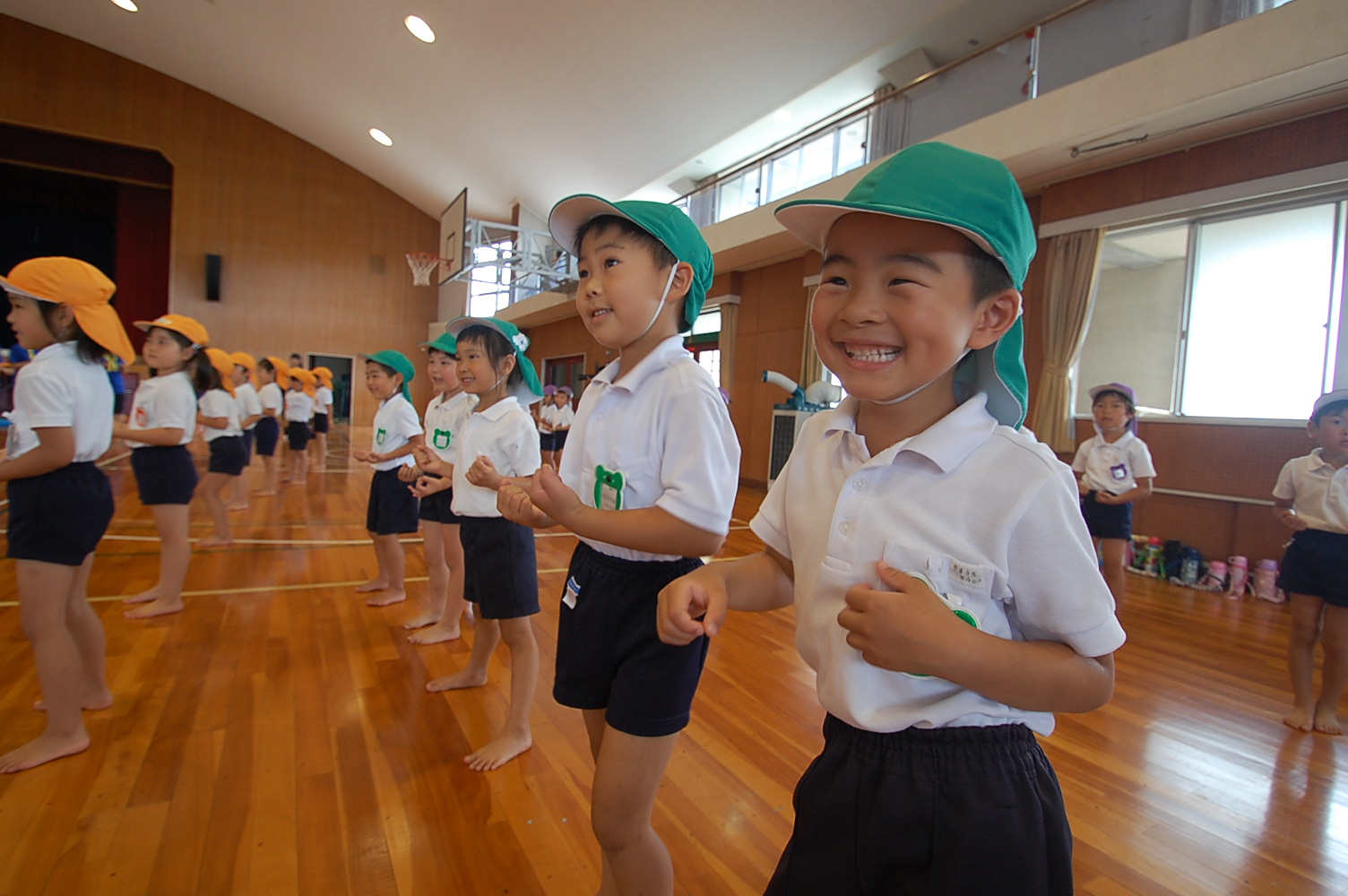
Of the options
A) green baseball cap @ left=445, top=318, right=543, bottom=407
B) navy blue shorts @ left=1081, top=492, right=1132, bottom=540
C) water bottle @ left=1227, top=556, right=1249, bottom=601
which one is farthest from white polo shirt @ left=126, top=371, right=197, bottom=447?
water bottle @ left=1227, top=556, right=1249, bottom=601

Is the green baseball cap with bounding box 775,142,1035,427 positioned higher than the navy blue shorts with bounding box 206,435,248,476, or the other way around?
the green baseball cap with bounding box 775,142,1035,427

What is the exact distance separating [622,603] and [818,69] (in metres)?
8.22

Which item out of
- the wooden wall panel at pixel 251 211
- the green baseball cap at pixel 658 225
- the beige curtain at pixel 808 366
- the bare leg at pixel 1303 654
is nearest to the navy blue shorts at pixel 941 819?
the green baseball cap at pixel 658 225

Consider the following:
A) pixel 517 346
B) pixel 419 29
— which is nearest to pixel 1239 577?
pixel 517 346

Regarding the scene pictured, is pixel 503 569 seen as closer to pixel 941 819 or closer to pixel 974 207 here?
pixel 941 819

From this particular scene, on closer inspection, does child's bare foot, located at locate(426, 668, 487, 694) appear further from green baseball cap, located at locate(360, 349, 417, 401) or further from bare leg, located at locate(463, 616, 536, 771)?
green baseball cap, located at locate(360, 349, 417, 401)

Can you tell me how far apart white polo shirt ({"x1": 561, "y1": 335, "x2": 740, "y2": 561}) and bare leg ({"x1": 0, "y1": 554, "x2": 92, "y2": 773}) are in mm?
1825

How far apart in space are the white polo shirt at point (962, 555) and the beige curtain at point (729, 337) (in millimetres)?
9376

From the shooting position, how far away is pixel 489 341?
7.60 ft

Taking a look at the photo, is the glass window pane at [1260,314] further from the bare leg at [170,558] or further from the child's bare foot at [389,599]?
the bare leg at [170,558]

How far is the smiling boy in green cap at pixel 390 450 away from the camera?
3.40 m

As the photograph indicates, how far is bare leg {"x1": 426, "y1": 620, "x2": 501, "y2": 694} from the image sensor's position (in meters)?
2.58

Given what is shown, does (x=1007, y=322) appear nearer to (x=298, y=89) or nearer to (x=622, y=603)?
(x=622, y=603)

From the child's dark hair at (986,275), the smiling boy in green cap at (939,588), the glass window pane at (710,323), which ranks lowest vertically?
the smiling boy in green cap at (939,588)
